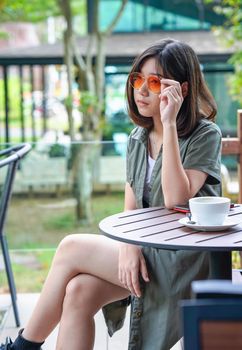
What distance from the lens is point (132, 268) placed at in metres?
2.43

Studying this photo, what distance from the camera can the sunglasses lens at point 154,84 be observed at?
247cm

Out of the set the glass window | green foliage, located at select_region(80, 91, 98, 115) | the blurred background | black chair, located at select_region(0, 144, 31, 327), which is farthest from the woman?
the glass window

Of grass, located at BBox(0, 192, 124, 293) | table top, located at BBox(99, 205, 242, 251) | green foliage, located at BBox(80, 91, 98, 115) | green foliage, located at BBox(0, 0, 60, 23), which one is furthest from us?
green foliage, located at BBox(0, 0, 60, 23)

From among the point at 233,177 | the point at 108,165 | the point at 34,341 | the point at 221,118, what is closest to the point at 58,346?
the point at 34,341

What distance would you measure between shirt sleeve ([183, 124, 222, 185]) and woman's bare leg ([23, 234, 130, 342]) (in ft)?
1.32

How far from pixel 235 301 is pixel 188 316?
0.08 meters

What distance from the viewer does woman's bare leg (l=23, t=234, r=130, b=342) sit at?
2.54m

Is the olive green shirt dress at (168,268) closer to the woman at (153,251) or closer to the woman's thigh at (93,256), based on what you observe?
the woman at (153,251)

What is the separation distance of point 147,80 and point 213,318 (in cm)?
140

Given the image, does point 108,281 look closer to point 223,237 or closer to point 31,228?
point 223,237

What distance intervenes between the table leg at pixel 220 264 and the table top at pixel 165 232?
4.5 inches

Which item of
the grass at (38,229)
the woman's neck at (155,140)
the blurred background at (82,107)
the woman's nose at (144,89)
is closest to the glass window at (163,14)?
the blurred background at (82,107)

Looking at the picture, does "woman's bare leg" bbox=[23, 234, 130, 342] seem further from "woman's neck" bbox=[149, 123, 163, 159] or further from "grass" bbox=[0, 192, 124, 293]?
"grass" bbox=[0, 192, 124, 293]

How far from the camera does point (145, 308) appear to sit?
2500mm
